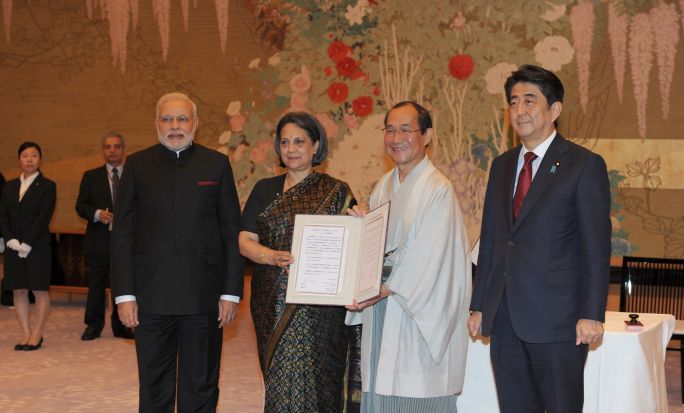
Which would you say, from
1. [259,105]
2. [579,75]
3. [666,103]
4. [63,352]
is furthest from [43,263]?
[666,103]

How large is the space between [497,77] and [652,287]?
3006 mm

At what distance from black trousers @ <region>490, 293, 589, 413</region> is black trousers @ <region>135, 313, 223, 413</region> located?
121 centimetres

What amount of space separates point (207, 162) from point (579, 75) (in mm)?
5008

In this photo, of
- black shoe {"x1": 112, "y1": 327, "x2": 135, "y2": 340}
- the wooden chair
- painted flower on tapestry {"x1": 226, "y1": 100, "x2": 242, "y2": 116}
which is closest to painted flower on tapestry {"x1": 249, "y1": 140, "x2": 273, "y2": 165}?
painted flower on tapestry {"x1": 226, "y1": 100, "x2": 242, "y2": 116}

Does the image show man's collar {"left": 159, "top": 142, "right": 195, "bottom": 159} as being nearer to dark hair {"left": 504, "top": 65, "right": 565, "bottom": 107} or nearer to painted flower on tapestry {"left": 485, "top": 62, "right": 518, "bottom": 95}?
dark hair {"left": 504, "top": 65, "right": 565, "bottom": 107}

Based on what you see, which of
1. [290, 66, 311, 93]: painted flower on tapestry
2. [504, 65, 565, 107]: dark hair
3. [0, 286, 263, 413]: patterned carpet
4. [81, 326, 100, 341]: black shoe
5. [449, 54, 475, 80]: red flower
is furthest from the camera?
Answer: [290, 66, 311, 93]: painted flower on tapestry

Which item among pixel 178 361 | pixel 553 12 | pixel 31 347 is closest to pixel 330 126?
pixel 553 12

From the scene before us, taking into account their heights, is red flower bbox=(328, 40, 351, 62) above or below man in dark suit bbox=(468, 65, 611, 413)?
above

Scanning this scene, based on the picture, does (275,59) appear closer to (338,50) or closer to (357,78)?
(338,50)

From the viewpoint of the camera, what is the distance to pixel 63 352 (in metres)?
6.34

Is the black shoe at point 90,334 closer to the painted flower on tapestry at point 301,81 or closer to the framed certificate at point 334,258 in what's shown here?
the painted flower on tapestry at point 301,81

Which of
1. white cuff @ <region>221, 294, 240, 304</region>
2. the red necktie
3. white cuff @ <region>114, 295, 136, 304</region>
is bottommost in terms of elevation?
white cuff @ <region>114, 295, 136, 304</region>

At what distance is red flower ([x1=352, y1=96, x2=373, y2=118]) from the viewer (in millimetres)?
8500

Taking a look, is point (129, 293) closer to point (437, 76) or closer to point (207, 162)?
point (207, 162)
